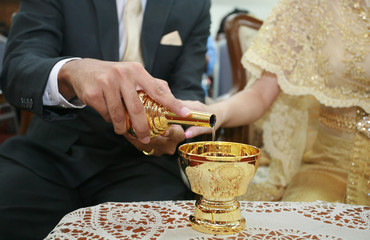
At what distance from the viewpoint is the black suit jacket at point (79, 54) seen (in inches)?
47.8

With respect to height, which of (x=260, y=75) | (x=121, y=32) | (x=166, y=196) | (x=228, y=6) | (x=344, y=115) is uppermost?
(x=228, y=6)

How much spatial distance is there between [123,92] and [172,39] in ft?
2.32

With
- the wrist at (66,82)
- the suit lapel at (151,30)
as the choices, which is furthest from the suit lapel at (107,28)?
the wrist at (66,82)

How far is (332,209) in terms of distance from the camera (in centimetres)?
77

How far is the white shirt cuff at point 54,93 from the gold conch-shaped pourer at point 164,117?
0.98ft

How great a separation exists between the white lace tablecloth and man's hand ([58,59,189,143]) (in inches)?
6.4

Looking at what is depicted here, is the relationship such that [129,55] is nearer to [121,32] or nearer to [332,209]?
[121,32]

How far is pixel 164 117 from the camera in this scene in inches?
28.8

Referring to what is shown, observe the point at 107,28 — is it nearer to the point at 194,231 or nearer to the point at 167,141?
the point at 167,141

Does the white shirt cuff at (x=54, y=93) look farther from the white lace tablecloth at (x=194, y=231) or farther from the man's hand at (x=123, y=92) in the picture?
the white lace tablecloth at (x=194, y=231)

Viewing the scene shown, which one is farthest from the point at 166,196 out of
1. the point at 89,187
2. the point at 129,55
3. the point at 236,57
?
the point at 236,57

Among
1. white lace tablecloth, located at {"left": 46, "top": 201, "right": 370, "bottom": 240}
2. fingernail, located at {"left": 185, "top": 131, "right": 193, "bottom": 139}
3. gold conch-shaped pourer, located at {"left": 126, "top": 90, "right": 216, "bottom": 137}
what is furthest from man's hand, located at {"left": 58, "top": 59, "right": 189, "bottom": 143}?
fingernail, located at {"left": 185, "top": 131, "right": 193, "bottom": 139}

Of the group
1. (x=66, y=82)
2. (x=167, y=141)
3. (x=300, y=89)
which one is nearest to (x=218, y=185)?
(x=167, y=141)

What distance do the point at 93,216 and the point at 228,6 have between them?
993cm
